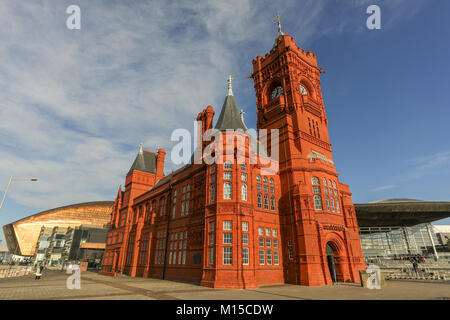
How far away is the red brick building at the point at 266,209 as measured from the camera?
2347 cm

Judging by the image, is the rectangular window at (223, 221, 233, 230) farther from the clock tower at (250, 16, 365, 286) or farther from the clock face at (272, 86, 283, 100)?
the clock face at (272, 86, 283, 100)

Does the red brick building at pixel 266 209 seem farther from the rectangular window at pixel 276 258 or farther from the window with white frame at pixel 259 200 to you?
the window with white frame at pixel 259 200

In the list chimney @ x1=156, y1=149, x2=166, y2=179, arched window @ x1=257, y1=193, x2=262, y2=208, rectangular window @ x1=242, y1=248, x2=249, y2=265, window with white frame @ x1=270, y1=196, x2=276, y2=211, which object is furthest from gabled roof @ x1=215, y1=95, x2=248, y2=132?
chimney @ x1=156, y1=149, x2=166, y2=179

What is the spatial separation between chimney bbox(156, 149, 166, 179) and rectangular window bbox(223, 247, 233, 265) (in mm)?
35836

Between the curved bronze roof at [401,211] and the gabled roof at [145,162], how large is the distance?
1681 inches

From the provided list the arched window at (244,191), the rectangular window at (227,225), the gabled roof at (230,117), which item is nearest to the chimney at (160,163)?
the gabled roof at (230,117)

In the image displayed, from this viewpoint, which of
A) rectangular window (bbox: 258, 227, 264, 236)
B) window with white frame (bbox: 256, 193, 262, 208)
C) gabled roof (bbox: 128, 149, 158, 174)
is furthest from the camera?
gabled roof (bbox: 128, 149, 158, 174)

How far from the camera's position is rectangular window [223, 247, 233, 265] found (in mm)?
21977

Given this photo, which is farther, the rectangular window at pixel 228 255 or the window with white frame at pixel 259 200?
the window with white frame at pixel 259 200

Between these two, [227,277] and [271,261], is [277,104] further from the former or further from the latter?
[227,277]

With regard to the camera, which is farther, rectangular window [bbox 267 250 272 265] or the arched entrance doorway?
the arched entrance doorway

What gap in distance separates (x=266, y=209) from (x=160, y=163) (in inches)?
1404
